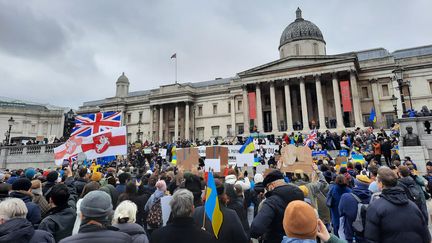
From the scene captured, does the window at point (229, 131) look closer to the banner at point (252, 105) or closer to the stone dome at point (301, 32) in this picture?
the banner at point (252, 105)

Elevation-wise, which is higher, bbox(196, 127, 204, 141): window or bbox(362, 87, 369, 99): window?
bbox(362, 87, 369, 99): window

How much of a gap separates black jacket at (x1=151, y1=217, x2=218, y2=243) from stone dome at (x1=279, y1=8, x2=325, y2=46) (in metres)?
42.4

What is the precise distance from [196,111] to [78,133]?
117 feet

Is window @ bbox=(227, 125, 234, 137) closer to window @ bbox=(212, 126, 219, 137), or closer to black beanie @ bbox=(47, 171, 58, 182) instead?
window @ bbox=(212, 126, 219, 137)

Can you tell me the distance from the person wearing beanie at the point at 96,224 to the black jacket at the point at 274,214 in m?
1.59

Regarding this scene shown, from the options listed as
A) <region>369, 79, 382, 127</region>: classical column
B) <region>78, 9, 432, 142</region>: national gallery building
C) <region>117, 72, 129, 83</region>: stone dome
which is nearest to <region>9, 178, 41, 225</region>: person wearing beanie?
<region>78, 9, 432, 142</region>: national gallery building

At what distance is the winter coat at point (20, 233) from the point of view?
8.50 ft

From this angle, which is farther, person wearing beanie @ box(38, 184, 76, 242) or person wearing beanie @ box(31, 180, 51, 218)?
person wearing beanie @ box(31, 180, 51, 218)

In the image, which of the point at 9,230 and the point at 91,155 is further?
the point at 91,155

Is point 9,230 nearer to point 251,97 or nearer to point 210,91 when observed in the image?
point 251,97

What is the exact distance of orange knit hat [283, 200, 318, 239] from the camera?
2.22 metres

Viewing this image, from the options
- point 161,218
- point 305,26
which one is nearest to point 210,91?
point 305,26

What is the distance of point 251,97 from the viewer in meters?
36.6

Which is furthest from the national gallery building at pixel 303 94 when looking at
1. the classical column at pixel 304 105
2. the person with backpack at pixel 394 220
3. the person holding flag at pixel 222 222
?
the person holding flag at pixel 222 222
